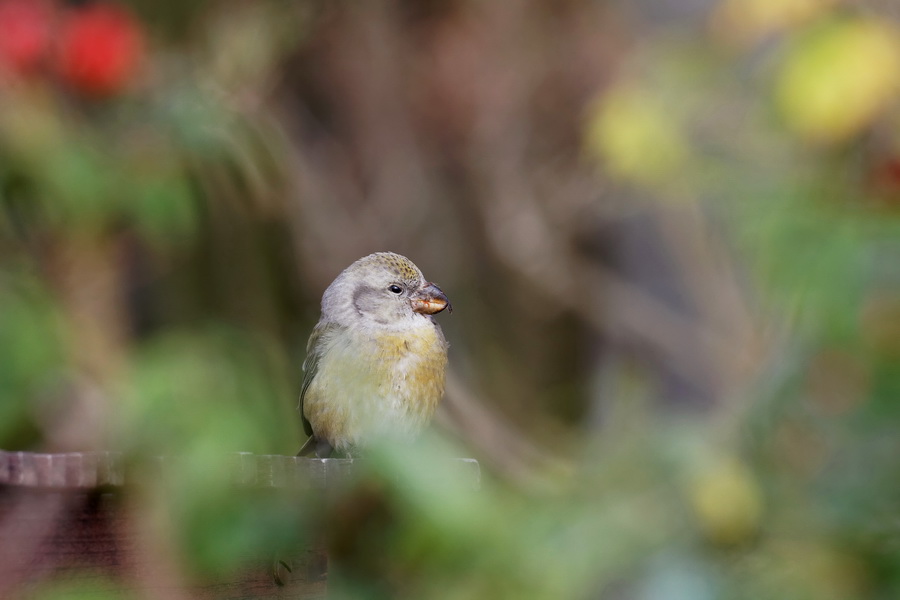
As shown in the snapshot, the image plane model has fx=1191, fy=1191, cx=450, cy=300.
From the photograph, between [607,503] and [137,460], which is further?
[607,503]

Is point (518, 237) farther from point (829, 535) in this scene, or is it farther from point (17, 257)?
point (829, 535)

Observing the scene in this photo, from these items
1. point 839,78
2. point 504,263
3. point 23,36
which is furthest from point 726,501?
point 504,263

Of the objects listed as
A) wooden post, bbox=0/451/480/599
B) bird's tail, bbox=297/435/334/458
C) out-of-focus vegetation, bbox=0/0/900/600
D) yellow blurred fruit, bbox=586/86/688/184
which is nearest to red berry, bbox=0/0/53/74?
out-of-focus vegetation, bbox=0/0/900/600

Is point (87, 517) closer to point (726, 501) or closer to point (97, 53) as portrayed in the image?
point (726, 501)

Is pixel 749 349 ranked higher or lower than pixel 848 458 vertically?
higher

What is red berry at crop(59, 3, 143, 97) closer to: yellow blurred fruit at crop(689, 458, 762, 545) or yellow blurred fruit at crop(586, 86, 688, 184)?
yellow blurred fruit at crop(586, 86, 688, 184)

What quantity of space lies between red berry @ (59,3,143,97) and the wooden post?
1835 mm

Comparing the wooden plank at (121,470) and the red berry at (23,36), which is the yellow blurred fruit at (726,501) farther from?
the red berry at (23,36)

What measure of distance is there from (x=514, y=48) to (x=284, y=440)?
7.02ft

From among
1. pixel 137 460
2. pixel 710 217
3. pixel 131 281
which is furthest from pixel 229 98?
pixel 137 460

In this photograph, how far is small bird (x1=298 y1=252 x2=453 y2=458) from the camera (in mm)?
1445

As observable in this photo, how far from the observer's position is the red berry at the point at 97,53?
2777 millimetres

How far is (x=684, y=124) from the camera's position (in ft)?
10.5

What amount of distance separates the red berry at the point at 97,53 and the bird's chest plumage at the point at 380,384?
5.13ft
